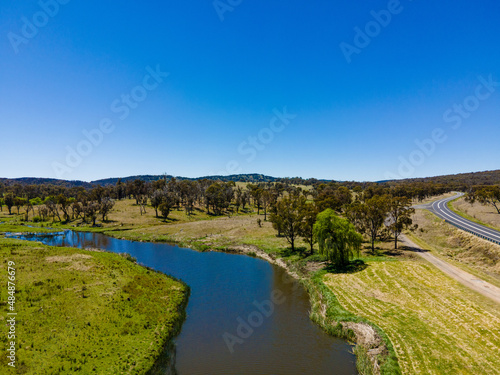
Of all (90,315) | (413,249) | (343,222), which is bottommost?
(90,315)

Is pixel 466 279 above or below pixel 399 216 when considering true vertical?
below

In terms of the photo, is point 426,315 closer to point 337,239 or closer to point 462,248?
point 337,239

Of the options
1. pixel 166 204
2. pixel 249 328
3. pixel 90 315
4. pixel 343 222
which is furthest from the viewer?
pixel 166 204

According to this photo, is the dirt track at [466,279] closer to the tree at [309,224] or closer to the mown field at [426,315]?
the mown field at [426,315]

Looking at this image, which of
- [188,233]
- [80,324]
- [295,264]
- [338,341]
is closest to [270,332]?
[338,341]

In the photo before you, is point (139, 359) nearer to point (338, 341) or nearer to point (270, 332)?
point (270, 332)

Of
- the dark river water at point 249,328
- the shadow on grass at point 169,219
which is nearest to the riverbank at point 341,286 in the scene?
the dark river water at point 249,328

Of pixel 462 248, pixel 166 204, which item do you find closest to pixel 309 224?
pixel 462 248

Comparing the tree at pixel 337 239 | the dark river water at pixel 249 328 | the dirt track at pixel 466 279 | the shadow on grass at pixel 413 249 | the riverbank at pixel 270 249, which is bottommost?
the dark river water at pixel 249 328
